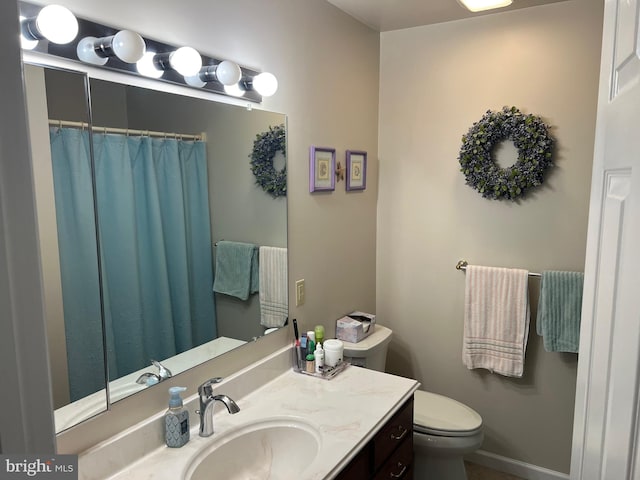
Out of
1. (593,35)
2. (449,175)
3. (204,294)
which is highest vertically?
(593,35)

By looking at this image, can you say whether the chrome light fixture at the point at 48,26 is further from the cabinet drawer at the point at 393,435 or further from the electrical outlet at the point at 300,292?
the cabinet drawer at the point at 393,435

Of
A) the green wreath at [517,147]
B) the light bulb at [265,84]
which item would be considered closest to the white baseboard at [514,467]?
the green wreath at [517,147]

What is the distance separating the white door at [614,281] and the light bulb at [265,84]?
1.21 m

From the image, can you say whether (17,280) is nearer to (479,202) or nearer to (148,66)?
(148,66)

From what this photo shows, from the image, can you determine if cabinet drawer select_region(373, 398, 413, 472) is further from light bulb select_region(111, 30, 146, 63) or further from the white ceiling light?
the white ceiling light

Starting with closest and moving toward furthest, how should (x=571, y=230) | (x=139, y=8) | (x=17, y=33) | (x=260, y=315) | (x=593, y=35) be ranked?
1. (x=17, y=33)
2. (x=139, y=8)
3. (x=260, y=315)
4. (x=593, y=35)
5. (x=571, y=230)

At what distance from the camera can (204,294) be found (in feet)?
5.71

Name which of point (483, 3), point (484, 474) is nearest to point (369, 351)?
point (484, 474)

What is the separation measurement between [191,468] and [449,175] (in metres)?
1.93

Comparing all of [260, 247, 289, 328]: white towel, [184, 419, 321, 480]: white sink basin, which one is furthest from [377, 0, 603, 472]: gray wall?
[184, 419, 321, 480]: white sink basin

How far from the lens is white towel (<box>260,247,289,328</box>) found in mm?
1969

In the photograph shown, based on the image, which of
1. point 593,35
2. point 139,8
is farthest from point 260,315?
point 593,35

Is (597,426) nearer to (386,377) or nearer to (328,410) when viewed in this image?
(328,410)

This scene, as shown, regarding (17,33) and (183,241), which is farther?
(183,241)
